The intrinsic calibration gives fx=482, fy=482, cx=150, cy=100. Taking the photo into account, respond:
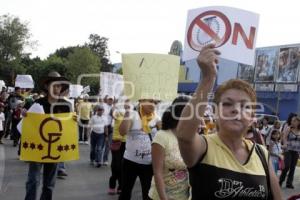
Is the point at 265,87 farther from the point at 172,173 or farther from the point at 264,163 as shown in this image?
the point at 264,163

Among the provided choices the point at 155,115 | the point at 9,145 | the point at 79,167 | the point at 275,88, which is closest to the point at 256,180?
the point at 155,115

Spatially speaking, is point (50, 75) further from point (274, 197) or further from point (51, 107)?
point (274, 197)

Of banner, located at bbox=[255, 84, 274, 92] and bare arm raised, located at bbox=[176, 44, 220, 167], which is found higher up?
banner, located at bbox=[255, 84, 274, 92]

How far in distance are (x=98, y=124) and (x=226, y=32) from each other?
286 inches

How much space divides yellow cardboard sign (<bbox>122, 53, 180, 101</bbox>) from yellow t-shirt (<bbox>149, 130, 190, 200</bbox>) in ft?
5.03

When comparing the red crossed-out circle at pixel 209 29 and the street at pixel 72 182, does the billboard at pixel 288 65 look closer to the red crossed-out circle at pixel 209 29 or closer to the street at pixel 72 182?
the street at pixel 72 182

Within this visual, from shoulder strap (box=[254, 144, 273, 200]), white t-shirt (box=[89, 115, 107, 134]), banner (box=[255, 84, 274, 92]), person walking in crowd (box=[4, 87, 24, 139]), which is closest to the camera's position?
shoulder strap (box=[254, 144, 273, 200])

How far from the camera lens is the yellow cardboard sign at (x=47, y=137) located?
5637 millimetres

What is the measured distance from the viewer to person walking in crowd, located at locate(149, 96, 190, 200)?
13.0ft

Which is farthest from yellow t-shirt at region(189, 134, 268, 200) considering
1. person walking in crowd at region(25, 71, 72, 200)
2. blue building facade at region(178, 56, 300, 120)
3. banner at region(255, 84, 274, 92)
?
banner at region(255, 84, 274, 92)

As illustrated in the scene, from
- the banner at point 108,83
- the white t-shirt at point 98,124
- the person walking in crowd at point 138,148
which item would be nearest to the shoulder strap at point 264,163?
the person walking in crowd at point 138,148

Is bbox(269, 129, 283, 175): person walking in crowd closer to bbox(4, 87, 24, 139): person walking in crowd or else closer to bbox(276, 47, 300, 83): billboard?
bbox(4, 87, 24, 139): person walking in crowd

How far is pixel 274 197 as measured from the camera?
108 inches

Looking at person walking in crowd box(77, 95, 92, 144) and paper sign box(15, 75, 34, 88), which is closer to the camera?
person walking in crowd box(77, 95, 92, 144)
